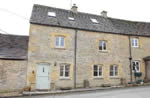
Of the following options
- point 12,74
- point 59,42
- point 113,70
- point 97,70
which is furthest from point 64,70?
point 113,70

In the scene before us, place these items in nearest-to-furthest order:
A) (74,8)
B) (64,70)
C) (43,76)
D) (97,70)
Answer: (43,76), (64,70), (97,70), (74,8)

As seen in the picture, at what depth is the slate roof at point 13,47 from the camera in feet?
38.8

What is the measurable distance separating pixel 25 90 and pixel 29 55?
Result: 10.3 feet

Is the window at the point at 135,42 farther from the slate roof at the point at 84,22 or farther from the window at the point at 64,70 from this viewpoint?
the window at the point at 64,70

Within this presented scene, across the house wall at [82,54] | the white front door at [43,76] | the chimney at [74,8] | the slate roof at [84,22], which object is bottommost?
the white front door at [43,76]

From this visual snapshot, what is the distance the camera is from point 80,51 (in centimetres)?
1393

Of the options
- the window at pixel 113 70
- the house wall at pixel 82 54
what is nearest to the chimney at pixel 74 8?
the house wall at pixel 82 54

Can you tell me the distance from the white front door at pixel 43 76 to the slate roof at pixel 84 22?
4346 mm

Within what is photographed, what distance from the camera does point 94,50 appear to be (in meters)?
14.6

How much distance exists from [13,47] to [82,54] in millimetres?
7245

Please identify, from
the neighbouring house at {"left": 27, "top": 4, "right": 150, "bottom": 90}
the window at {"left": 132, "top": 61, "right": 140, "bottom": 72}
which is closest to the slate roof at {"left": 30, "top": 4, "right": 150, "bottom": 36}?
the neighbouring house at {"left": 27, "top": 4, "right": 150, "bottom": 90}

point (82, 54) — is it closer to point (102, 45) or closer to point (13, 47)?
point (102, 45)

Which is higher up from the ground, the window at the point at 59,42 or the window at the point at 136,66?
the window at the point at 59,42

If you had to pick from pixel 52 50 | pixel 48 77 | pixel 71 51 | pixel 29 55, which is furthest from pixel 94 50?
pixel 29 55
